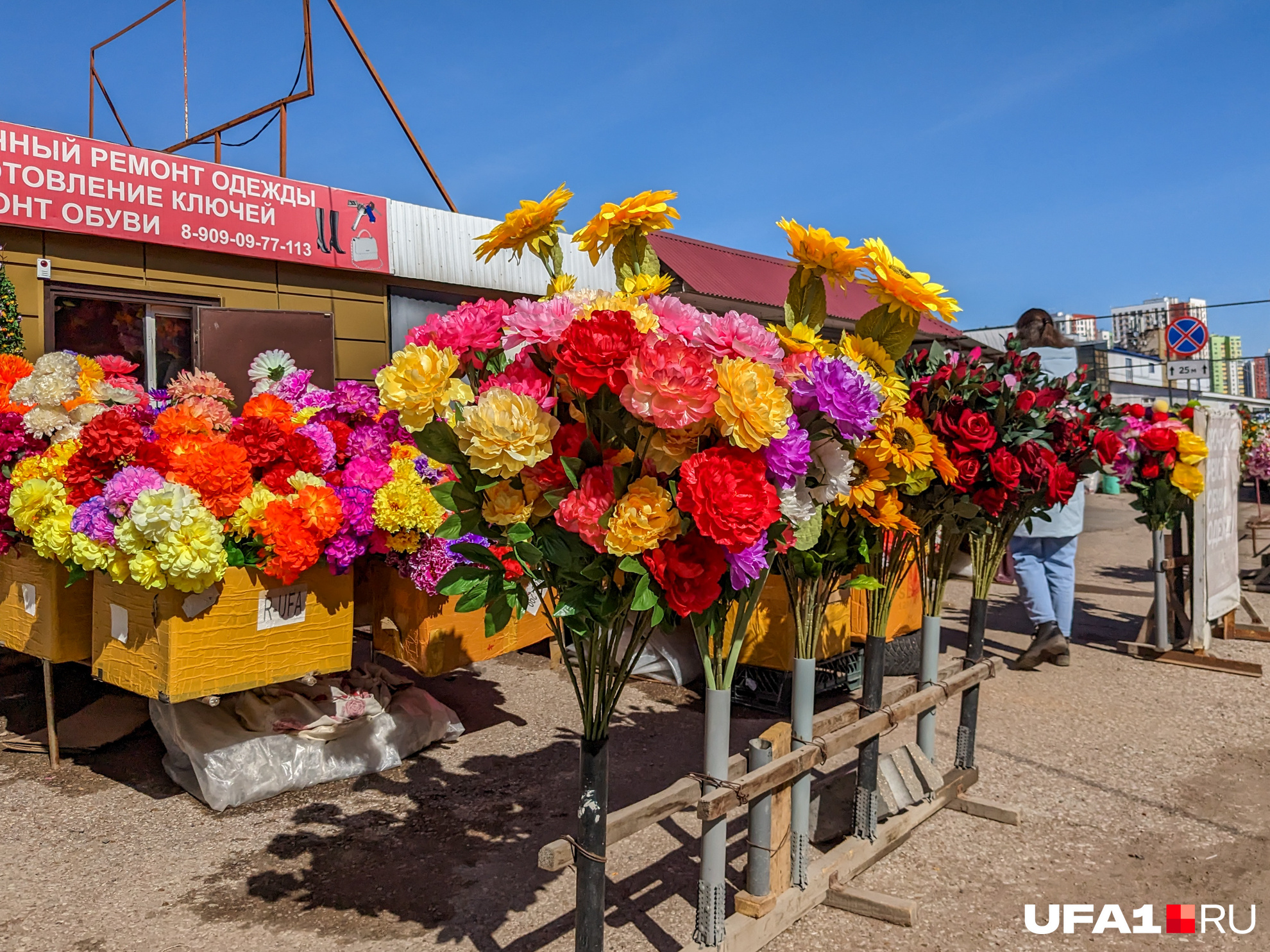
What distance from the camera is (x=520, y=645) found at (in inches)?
169

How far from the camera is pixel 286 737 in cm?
390

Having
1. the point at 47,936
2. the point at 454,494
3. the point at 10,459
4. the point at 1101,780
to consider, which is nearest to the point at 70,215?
the point at 10,459

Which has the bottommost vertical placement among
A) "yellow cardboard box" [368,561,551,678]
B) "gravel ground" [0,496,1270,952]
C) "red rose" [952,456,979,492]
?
"gravel ground" [0,496,1270,952]

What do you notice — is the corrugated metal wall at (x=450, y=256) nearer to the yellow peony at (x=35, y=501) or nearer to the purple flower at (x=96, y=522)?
the yellow peony at (x=35, y=501)

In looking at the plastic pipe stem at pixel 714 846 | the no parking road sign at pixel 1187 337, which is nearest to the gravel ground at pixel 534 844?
the plastic pipe stem at pixel 714 846

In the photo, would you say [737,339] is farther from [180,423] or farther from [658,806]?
[180,423]

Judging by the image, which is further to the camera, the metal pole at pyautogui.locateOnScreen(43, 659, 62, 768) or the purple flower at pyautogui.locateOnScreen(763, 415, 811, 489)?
the metal pole at pyautogui.locateOnScreen(43, 659, 62, 768)

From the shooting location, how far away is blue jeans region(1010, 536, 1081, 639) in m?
6.10

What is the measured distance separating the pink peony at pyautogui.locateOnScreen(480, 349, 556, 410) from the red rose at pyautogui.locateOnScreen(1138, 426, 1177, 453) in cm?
534

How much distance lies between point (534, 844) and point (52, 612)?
218cm

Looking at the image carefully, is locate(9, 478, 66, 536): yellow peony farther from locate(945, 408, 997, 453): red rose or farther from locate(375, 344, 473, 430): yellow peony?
locate(945, 408, 997, 453): red rose

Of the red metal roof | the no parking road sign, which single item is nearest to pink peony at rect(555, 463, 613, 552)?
the red metal roof

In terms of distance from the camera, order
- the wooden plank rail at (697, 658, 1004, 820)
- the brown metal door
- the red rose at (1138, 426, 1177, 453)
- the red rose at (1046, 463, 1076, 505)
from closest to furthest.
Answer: the wooden plank rail at (697, 658, 1004, 820), the red rose at (1046, 463, 1076, 505), the brown metal door, the red rose at (1138, 426, 1177, 453)

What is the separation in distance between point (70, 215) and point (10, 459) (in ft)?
8.54
